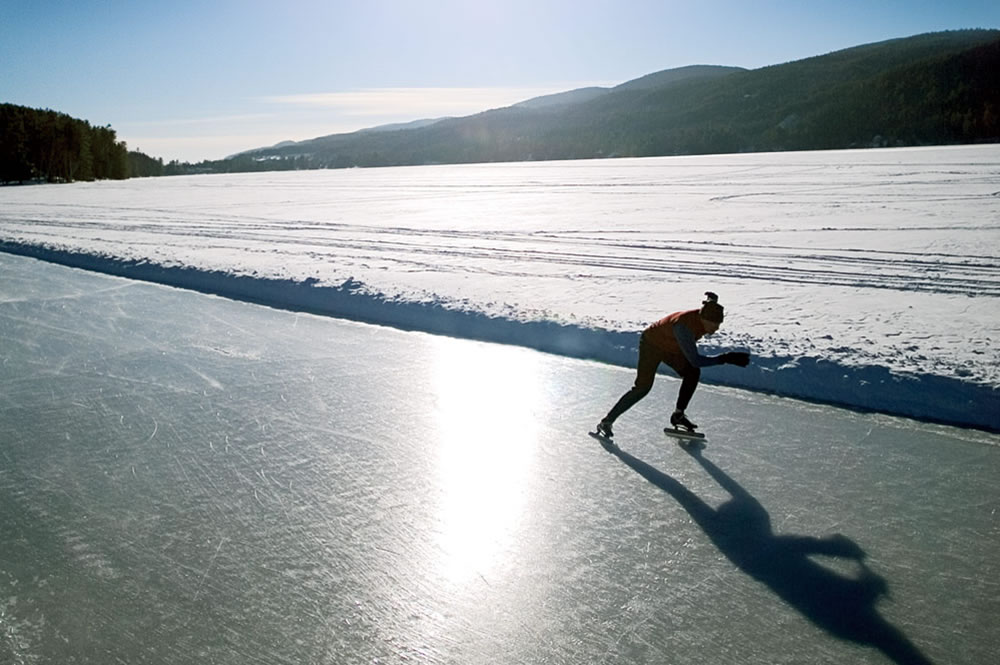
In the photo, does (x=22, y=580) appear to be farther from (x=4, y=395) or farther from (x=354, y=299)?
(x=354, y=299)

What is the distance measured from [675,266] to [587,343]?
12.4 ft

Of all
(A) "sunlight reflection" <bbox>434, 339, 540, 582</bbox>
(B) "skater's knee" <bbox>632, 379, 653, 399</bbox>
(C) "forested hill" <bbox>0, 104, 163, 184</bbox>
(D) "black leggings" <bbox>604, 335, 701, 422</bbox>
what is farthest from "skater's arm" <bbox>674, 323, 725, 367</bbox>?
(C) "forested hill" <bbox>0, 104, 163, 184</bbox>

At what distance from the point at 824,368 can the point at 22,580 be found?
5.22 meters

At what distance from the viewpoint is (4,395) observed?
5836mm

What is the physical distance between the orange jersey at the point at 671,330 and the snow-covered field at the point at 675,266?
1.59 meters

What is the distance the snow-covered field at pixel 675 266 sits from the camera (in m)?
5.99

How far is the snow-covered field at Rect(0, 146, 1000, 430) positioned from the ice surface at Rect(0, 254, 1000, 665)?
84 centimetres

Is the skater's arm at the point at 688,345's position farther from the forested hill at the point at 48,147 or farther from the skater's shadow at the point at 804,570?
the forested hill at the point at 48,147

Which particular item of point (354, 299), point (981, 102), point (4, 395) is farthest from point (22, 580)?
point (981, 102)


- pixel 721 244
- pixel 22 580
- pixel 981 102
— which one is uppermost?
pixel 981 102

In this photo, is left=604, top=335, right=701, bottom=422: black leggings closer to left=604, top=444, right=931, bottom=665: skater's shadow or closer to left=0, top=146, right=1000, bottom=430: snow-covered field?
left=604, top=444, right=931, bottom=665: skater's shadow

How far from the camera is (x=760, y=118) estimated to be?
112 m

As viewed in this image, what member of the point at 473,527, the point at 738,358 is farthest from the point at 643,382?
the point at 473,527

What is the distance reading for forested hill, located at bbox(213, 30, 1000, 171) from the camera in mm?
80625
